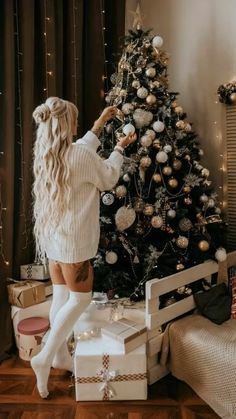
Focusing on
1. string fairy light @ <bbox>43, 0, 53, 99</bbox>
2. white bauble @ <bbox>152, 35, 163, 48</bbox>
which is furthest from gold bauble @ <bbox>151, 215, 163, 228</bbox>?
string fairy light @ <bbox>43, 0, 53, 99</bbox>

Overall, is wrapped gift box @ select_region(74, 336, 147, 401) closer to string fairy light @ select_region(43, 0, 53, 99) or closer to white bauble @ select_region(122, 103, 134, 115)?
white bauble @ select_region(122, 103, 134, 115)

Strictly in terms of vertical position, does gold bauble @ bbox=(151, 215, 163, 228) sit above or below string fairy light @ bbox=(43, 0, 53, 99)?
below

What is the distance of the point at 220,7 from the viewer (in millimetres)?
2934

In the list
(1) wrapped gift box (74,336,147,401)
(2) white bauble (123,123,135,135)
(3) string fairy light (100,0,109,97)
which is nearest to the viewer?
(1) wrapped gift box (74,336,147,401)

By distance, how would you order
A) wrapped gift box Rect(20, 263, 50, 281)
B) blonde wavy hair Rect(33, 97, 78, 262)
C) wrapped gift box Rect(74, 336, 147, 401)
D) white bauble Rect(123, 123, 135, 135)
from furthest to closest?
wrapped gift box Rect(20, 263, 50, 281)
white bauble Rect(123, 123, 135, 135)
wrapped gift box Rect(74, 336, 147, 401)
blonde wavy hair Rect(33, 97, 78, 262)

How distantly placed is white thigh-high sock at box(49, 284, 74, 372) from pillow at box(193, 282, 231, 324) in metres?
0.84

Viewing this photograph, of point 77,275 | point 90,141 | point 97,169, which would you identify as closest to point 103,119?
point 90,141

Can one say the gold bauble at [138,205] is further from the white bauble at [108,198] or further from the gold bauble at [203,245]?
the gold bauble at [203,245]

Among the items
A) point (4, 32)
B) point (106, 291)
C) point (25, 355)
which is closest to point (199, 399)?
point (106, 291)

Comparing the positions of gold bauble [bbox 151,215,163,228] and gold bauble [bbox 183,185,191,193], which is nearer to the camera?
gold bauble [bbox 151,215,163,228]

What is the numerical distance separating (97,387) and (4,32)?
226 centimetres

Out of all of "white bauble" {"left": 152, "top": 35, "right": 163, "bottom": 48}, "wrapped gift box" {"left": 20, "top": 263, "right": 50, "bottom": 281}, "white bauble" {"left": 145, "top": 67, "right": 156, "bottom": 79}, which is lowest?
"wrapped gift box" {"left": 20, "top": 263, "right": 50, "bottom": 281}

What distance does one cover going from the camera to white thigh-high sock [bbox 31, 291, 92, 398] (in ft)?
6.65

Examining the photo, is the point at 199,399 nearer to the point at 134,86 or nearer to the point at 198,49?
the point at 134,86
